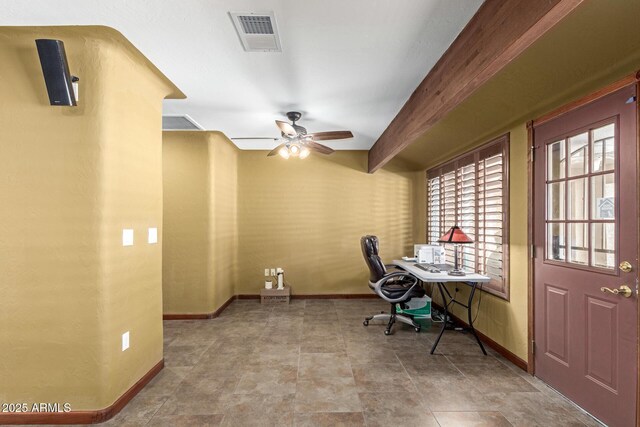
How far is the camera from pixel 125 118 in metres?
2.48

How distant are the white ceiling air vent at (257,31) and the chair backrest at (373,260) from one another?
2656 millimetres

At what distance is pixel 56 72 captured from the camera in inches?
83.2

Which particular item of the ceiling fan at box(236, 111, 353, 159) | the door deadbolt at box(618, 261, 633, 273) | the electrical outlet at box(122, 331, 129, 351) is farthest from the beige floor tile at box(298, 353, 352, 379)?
the ceiling fan at box(236, 111, 353, 159)

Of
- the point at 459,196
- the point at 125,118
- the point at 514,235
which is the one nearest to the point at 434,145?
the point at 459,196

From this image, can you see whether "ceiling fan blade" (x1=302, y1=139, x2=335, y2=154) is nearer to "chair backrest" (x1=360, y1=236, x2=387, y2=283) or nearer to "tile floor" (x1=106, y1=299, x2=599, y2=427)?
"chair backrest" (x1=360, y1=236, x2=387, y2=283)

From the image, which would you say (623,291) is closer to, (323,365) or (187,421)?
(323,365)

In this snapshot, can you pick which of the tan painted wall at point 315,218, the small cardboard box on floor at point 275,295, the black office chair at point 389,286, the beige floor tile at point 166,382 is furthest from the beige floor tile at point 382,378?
the tan painted wall at point 315,218

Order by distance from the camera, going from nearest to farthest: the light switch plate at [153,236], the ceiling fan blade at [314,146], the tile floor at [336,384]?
the tile floor at [336,384] → the light switch plate at [153,236] → the ceiling fan blade at [314,146]

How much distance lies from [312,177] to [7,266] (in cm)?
438

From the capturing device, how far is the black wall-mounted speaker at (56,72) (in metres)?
2.06

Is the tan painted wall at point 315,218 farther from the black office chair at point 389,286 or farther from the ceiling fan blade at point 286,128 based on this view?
A: the ceiling fan blade at point 286,128

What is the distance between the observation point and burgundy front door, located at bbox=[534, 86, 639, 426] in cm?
202

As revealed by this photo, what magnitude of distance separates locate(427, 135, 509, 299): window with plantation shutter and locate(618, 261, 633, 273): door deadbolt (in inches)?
47.8

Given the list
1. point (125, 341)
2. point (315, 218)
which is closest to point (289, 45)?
point (125, 341)
